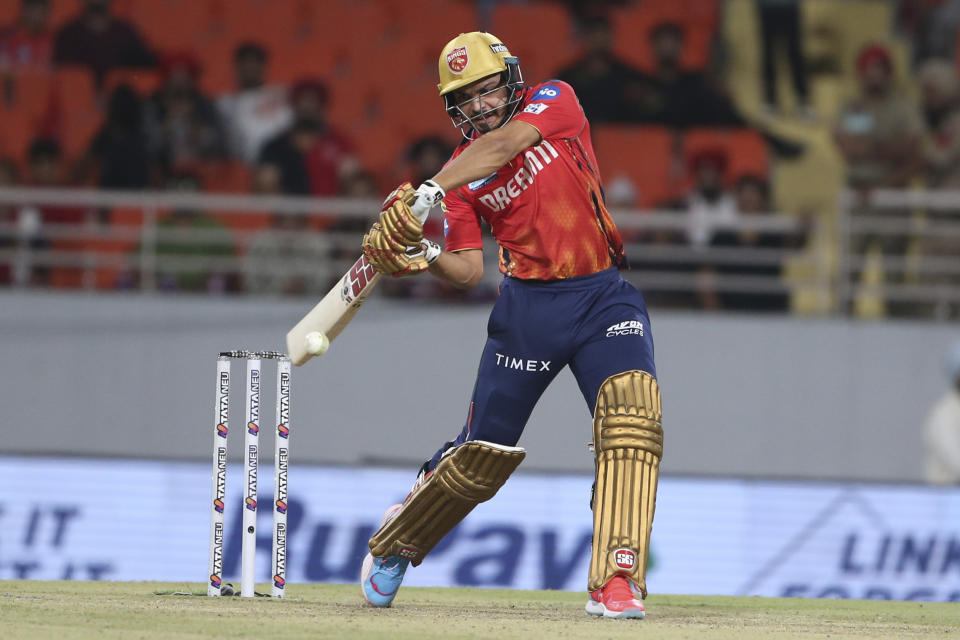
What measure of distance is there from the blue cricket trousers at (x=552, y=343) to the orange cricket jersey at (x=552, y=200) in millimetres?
70

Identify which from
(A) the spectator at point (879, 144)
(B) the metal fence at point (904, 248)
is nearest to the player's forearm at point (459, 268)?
(B) the metal fence at point (904, 248)

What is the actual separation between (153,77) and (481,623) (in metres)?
8.03

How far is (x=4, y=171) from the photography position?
34.8ft

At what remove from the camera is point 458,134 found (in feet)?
38.4

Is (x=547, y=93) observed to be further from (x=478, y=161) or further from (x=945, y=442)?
(x=945, y=442)

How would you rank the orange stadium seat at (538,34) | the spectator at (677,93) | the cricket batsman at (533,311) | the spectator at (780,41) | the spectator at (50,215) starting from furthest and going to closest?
the spectator at (780,41), the orange stadium seat at (538,34), the spectator at (677,93), the spectator at (50,215), the cricket batsman at (533,311)

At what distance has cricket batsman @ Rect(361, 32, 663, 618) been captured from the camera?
4.61m

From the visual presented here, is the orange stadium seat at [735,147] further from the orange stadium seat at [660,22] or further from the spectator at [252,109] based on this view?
the spectator at [252,109]

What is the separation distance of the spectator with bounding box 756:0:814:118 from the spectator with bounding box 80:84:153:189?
5013mm

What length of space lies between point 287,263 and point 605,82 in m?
2.94

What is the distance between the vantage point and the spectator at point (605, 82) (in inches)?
448

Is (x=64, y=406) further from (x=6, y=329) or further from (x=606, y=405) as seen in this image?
(x=606, y=405)

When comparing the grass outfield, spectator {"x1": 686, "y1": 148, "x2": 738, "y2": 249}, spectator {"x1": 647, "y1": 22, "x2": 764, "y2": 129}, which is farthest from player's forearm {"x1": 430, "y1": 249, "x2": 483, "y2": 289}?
spectator {"x1": 647, "y1": 22, "x2": 764, "y2": 129}

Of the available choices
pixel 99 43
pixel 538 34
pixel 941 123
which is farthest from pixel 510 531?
pixel 99 43
